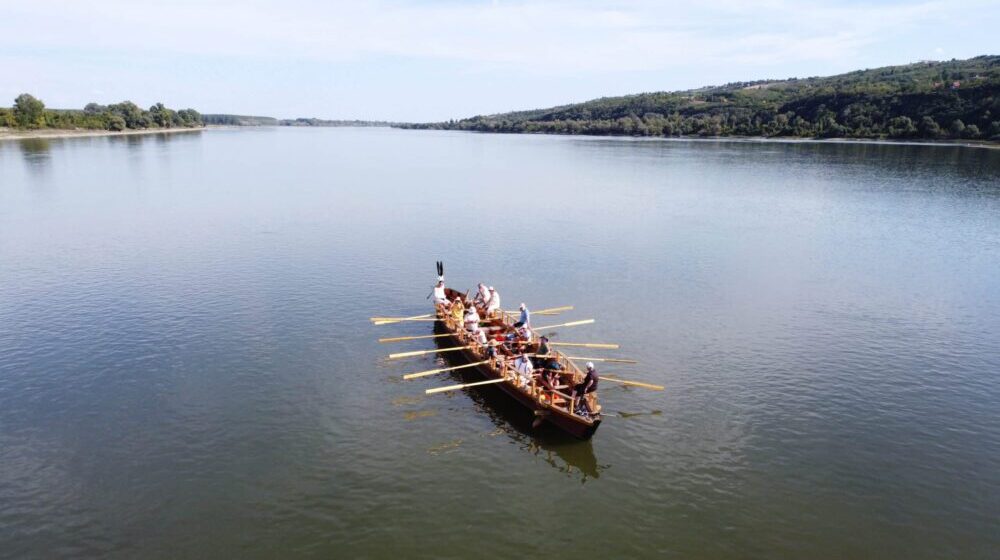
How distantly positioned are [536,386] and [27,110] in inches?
8449

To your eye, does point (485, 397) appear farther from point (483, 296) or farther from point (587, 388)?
point (483, 296)

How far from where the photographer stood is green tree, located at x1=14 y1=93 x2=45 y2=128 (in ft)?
578

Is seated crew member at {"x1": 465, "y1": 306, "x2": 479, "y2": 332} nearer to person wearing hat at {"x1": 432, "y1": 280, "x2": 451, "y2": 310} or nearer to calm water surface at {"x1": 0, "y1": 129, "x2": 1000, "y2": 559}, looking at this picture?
calm water surface at {"x1": 0, "y1": 129, "x2": 1000, "y2": 559}

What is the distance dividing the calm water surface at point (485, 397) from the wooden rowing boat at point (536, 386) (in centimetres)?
90

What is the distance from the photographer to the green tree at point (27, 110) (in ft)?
578

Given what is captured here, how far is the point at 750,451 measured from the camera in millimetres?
22094

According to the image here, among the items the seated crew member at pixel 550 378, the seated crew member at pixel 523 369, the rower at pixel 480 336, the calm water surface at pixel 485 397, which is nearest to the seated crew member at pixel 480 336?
the rower at pixel 480 336

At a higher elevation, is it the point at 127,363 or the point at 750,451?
the point at 127,363

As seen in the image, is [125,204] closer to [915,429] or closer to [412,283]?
[412,283]

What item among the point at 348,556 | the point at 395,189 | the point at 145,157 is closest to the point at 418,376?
the point at 348,556

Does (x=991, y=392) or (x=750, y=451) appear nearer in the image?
(x=750, y=451)

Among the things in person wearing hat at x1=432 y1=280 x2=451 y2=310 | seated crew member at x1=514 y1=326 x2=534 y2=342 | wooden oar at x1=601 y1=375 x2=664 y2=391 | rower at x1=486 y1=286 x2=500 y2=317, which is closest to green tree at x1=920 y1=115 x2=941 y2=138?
rower at x1=486 y1=286 x2=500 y2=317

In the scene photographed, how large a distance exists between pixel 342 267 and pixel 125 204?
37903 mm

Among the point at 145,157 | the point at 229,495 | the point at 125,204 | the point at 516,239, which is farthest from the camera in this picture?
the point at 145,157
